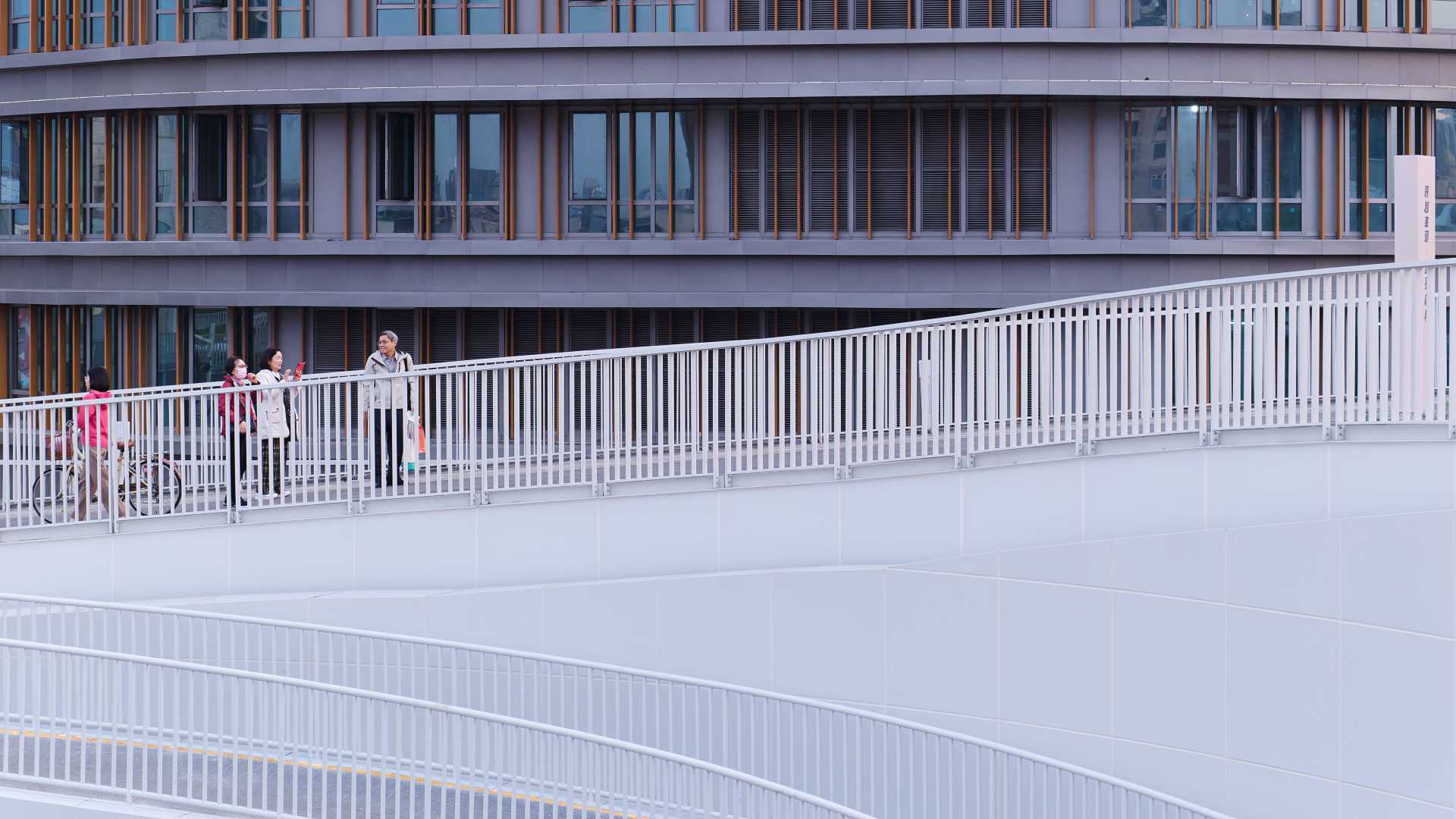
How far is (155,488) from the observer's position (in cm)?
1580

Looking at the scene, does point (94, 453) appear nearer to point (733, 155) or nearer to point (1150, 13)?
point (733, 155)

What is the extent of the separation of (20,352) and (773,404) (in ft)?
60.7

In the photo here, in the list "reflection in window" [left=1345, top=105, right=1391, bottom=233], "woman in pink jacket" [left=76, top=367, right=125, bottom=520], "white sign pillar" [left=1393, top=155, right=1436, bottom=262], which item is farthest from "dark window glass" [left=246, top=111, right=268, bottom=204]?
"white sign pillar" [left=1393, top=155, right=1436, bottom=262]

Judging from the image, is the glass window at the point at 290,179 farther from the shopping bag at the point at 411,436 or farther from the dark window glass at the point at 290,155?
the shopping bag at the point at 411,436

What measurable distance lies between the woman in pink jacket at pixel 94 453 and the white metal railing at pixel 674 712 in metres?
1.13

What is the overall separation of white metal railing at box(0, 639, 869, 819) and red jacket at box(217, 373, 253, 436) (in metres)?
3.95

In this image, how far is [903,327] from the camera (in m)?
15.0

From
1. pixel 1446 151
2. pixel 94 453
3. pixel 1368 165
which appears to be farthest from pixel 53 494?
pixel 1446 151

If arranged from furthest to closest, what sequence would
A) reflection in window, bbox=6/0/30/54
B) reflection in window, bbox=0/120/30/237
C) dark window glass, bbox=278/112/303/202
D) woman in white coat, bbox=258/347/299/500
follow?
reflection in window, bbox=0/120/30/237
reflection in window, bbox=6/0/30/54
dark window glass, bbox=278/112/303/202
woman in white coat, bbox=258/347/299/500

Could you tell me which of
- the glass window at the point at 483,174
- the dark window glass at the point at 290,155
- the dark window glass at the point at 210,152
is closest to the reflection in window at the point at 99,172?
the dark window glass at the point at 210,152

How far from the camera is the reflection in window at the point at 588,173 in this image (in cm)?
2611

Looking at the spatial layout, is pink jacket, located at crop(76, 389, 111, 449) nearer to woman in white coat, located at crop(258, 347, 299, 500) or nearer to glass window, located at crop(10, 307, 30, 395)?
woman in white coat, located at crop(258, 347, 299, 500)

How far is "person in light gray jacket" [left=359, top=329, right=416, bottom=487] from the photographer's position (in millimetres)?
15492

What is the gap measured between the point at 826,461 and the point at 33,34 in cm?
1927
